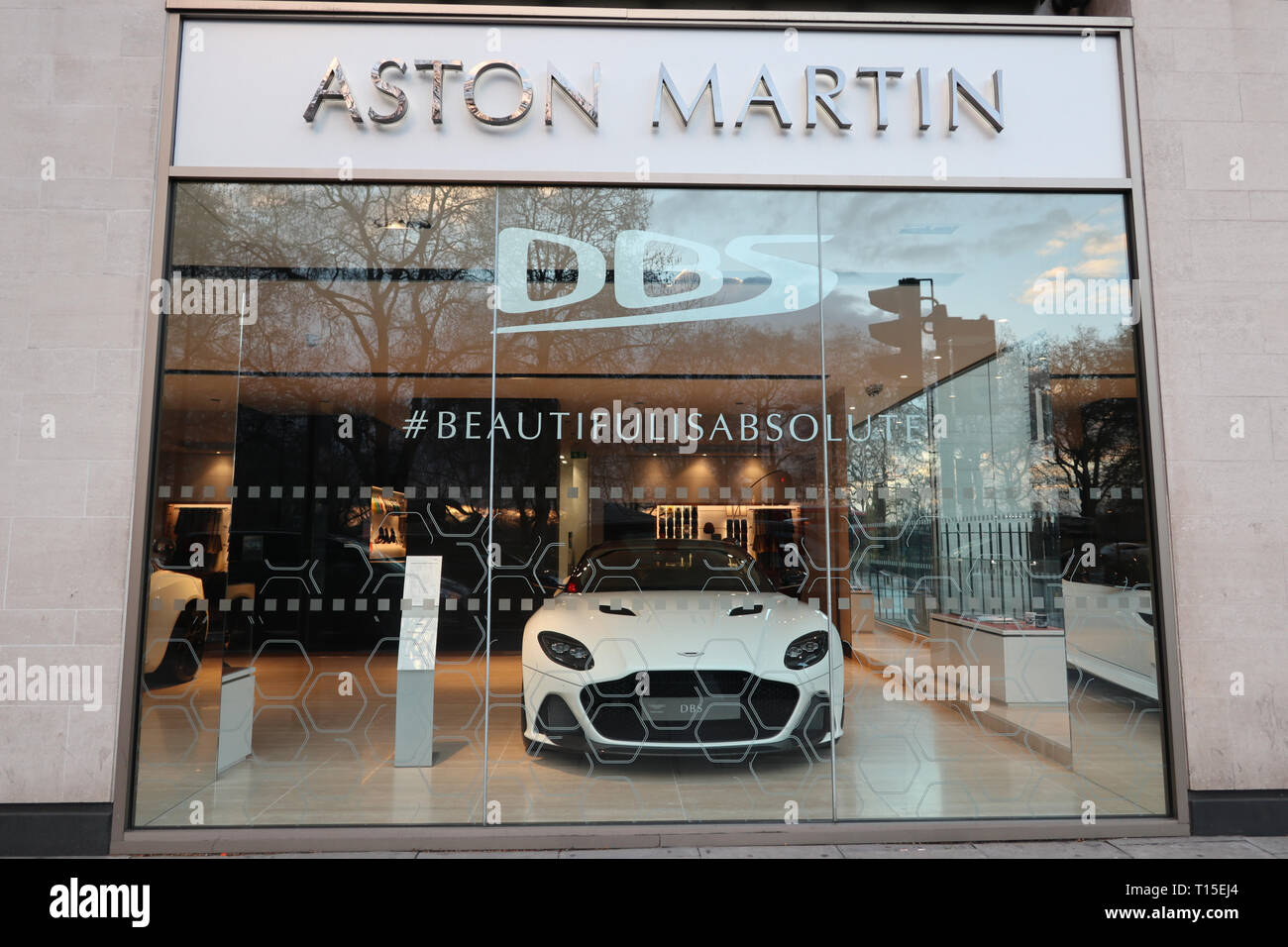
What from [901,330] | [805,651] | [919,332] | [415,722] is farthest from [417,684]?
[919,332]

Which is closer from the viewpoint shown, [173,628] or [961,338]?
[173,628]

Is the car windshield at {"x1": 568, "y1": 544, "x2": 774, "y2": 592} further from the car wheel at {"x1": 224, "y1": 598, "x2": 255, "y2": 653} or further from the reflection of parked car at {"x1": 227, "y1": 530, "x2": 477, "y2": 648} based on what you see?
the car wheel at {"x1": 224, "y1": 598, "x2": 255, "y2": 653}

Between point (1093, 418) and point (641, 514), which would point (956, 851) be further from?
point (1093, 418)

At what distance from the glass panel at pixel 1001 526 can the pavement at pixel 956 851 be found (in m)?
0.17

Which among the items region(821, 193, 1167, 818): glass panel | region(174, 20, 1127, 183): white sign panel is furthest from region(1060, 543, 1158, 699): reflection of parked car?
region(174, 20, 1127, 183): white sign panel

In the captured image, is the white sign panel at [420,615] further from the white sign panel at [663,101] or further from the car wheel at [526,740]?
the white sign panel at [663,101]

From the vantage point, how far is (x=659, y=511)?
3730 mm

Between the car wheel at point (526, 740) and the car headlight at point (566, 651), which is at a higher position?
the car headlight at point (566, 651)

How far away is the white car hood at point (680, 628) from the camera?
3.45m

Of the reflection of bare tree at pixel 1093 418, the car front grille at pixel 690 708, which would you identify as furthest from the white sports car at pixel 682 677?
the reflection of bare tree at pixel 1093 418

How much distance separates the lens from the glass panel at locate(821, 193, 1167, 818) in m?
3.41

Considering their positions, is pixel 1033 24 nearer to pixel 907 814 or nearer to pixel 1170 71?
pixel 1170 71

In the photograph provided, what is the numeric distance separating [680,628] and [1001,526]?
5.35ft
